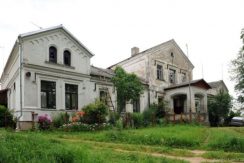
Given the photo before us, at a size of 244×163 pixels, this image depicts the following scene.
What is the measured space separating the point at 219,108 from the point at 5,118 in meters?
20.8

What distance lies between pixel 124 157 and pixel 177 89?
20.5m

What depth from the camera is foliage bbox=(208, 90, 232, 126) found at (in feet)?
101

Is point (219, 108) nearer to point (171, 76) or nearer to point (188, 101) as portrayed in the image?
point (188, 101)

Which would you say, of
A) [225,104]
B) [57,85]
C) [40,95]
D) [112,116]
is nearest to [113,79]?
[112,116]

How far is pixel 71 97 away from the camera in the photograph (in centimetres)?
2206

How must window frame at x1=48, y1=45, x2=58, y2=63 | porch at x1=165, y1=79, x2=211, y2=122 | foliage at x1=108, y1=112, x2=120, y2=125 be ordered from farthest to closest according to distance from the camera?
1. porch at x1=165, y1=79, x2=211, y2=122
2. foliage at x1=108, y1=112, x2=120, y2=125
3. window frame at x1=48, y1=45, x2=58, y2=63

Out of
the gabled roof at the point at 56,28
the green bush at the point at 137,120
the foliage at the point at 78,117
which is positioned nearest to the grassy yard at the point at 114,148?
the foliage at the point at 78,117

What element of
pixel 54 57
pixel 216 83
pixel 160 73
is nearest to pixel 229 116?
pixel 216 83

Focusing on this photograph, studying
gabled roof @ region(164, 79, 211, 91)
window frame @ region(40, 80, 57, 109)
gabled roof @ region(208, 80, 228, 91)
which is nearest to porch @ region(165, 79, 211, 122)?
gabled roof @ region(164, 79, 211, 91)

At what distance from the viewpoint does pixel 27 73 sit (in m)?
19.2

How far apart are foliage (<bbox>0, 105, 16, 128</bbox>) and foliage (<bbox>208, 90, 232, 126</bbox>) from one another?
1987cm

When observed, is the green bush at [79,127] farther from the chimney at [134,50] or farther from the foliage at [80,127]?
the chimney at [134,50]

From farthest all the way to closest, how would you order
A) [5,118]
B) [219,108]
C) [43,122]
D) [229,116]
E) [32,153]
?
[229,116]
[219,108]
[5,118]
[43,122]
[32,153]

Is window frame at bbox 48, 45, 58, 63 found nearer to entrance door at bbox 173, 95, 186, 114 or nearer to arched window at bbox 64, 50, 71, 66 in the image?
arched window at bbox 64, 50, 71, 66
